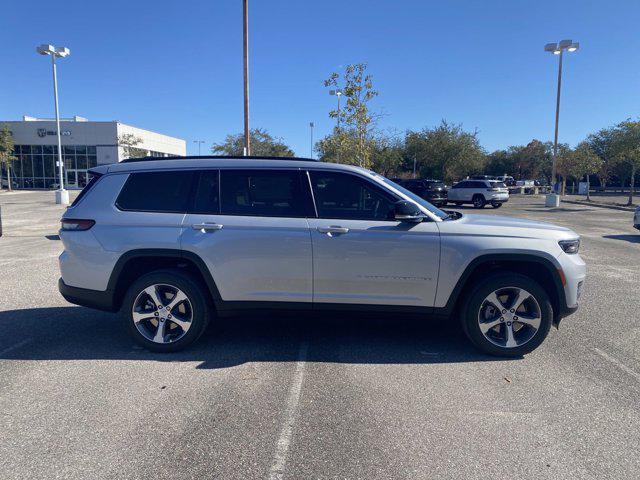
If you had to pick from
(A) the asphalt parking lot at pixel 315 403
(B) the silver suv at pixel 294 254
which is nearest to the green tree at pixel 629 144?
(A) the asphalt parking lot at pixel 315 403

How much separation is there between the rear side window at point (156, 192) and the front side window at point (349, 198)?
4.22 ft

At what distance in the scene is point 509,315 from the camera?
4547mm

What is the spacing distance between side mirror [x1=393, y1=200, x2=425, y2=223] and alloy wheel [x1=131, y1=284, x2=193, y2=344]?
7.08 feet

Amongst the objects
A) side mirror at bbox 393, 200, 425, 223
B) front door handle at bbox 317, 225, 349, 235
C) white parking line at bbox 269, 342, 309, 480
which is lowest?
white parking line at bbox 269, 342, 309, 480

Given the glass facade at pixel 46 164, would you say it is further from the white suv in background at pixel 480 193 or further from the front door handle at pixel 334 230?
the front door handle at pixel 334 230

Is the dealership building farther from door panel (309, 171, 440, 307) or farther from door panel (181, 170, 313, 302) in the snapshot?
door panel (309, 171, 440, 307)

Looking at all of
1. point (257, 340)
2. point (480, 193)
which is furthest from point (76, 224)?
point (480, 193)

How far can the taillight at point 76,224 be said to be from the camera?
4.70 m

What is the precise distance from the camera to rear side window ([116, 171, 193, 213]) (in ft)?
15.4

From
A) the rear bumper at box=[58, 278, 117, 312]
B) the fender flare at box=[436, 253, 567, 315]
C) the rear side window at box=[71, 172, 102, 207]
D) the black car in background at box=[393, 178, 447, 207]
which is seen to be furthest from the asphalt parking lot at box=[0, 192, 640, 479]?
the black car in background at box=[393, 178, 447, 207]

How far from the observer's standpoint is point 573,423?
344 centimetres

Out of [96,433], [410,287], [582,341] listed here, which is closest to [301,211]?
[410,287]

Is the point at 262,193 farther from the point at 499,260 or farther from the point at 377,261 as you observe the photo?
the point at 499,260

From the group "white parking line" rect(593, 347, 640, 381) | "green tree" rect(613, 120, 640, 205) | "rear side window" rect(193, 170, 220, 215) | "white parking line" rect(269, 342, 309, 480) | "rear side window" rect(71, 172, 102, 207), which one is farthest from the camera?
"green tree" rect(613, 120, 640, 205)
